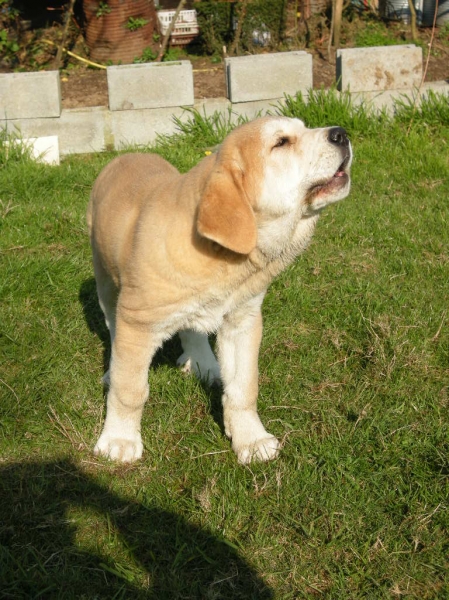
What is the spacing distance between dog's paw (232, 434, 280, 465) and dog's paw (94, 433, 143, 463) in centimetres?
44

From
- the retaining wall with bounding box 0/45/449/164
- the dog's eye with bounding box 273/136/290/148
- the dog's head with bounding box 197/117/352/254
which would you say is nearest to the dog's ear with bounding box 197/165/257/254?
the dog's head with bounding box 197/117/352/254

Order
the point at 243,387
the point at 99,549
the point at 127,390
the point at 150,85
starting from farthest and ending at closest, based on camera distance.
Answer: the point at 150,85 < the point at 243,387 < the point at 127,390 < the point at 99,549

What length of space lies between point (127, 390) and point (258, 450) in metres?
0.63

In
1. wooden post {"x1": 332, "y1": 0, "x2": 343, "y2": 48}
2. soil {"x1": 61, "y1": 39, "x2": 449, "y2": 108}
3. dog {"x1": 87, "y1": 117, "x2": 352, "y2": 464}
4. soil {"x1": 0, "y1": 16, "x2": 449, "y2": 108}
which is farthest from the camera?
wooden post {"x1": 332, "y1": 0, "x2": 343, "y2": 48}

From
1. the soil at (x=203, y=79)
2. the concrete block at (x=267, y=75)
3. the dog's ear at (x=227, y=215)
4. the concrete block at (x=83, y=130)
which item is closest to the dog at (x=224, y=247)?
the dog's ear at (x=227, y=215)

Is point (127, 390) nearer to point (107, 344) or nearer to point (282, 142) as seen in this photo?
point (107, 344)

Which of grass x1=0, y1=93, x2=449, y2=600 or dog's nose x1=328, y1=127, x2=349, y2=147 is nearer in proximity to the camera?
grass x1=0, y1=93, x2=449, y2=600

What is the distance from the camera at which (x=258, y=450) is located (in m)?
3.16

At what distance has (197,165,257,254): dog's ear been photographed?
269 cm

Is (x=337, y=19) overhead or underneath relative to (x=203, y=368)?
overhead

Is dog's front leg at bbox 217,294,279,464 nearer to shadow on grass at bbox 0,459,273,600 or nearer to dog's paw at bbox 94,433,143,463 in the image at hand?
dog's paw at bbox 94,433,143,463

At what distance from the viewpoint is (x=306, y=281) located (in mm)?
4633

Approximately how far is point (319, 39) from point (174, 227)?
667 centimetres

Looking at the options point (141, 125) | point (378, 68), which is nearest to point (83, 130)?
point (141, 125)
